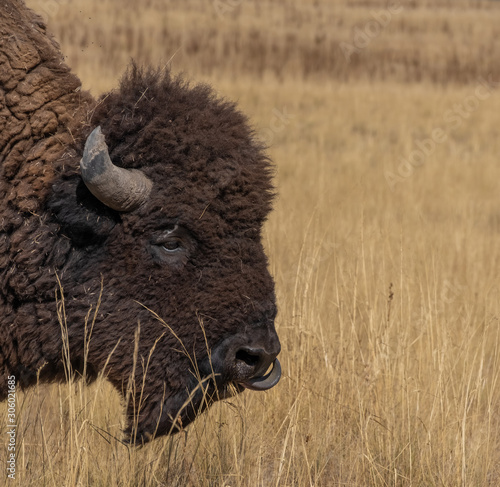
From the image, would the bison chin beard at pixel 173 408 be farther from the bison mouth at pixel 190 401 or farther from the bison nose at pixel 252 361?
the bison nose at pixel 252 361

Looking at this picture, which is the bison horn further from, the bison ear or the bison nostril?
the bison nostril

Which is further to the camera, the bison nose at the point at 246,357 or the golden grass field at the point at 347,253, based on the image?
the golden grass field at the point at 347,253

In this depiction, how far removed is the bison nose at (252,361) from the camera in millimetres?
3162

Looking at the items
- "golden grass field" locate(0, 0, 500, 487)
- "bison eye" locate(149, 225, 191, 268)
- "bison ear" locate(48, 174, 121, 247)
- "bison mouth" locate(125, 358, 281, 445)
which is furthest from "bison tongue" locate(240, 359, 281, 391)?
"bison ear" locate(48, 174, 121, 247)

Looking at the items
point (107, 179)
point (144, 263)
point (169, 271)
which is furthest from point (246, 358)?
point (107, 179)

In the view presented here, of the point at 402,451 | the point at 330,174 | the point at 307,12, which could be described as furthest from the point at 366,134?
the point at 307,12

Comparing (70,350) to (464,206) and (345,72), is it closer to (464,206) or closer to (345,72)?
(464,206)

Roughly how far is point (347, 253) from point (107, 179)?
11.8 feet

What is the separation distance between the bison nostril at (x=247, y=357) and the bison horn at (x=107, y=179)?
2.64 ft

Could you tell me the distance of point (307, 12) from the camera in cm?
3769

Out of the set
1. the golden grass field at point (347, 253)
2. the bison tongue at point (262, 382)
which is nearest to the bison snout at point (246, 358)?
the bison tongue at point (262, 382)

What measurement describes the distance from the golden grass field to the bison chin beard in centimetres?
19

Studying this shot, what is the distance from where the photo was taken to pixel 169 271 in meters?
3.28

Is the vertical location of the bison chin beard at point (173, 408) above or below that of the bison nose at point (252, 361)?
below
